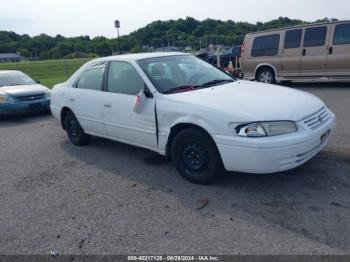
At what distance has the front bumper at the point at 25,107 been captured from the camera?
8.99 m

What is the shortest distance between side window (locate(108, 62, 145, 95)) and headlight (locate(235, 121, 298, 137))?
1609 mm

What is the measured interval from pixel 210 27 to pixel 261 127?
1785 inches

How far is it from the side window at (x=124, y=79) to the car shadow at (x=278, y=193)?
1095 millimetres

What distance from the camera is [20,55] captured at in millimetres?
78875

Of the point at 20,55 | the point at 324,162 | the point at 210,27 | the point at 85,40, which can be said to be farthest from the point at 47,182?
the point at 20,55

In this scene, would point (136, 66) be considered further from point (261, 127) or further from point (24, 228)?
point (24, 228)

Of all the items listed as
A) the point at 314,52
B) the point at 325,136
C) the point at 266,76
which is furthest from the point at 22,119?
the point at 314,52

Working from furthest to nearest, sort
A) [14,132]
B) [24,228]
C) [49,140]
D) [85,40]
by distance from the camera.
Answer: [85,40], [14,132], [49,140], [24,228]

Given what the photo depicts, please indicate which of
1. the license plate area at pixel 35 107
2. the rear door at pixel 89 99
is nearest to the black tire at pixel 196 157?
the rear door at pixel 89 99

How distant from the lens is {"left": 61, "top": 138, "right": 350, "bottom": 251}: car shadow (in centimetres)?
313

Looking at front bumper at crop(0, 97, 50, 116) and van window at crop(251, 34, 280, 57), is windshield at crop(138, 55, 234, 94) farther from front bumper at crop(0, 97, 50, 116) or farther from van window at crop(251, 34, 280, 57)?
van window at crop(251, 34, 280, 57)

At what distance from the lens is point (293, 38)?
10695 millimetres

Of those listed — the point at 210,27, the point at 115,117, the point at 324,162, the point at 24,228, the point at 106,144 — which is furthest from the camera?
the point at 210,27

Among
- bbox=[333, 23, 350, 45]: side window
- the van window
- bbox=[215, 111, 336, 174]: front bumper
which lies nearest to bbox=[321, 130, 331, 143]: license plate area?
bbox=[215, 111, 336, 174]: front bumper
